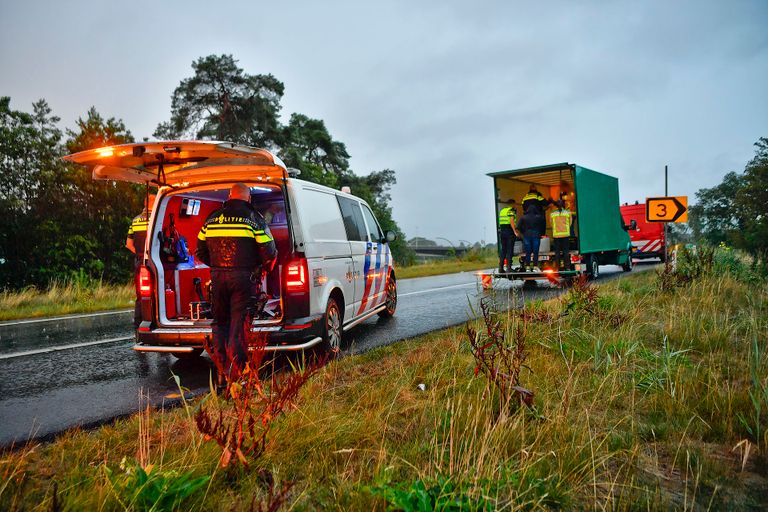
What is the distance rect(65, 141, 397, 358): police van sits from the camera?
509cm

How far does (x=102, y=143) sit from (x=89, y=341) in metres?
13.1

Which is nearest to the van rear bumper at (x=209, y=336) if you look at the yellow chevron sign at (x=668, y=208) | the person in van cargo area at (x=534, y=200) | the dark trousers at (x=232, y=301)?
the dark trousers at (x=232, y=301)

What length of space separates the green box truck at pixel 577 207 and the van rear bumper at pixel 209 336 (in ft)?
24.4

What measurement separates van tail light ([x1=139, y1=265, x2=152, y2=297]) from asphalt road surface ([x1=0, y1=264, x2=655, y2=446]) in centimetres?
79

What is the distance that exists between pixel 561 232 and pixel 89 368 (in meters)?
10.3

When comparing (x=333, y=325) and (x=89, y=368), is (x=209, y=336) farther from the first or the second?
(x=89, y=368)

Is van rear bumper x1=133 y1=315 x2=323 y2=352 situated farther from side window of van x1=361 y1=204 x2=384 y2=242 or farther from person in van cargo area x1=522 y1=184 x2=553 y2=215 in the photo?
person in van cargo area x1=522 y1=184 x2=553 y2=215

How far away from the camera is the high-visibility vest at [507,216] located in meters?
12.9

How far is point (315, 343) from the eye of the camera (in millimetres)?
5152

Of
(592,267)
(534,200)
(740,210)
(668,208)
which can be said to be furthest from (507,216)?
(740,210)

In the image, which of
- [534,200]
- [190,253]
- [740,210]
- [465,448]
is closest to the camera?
[465,448]

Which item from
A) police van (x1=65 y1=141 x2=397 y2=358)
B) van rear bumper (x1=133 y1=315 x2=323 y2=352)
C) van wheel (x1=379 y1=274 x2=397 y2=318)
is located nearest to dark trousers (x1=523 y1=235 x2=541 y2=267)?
van wheel (x1=379 y1=274 x2=397 y2=318)

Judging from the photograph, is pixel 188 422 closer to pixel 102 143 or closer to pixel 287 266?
pixel 287 266

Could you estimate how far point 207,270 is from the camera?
620 cm
